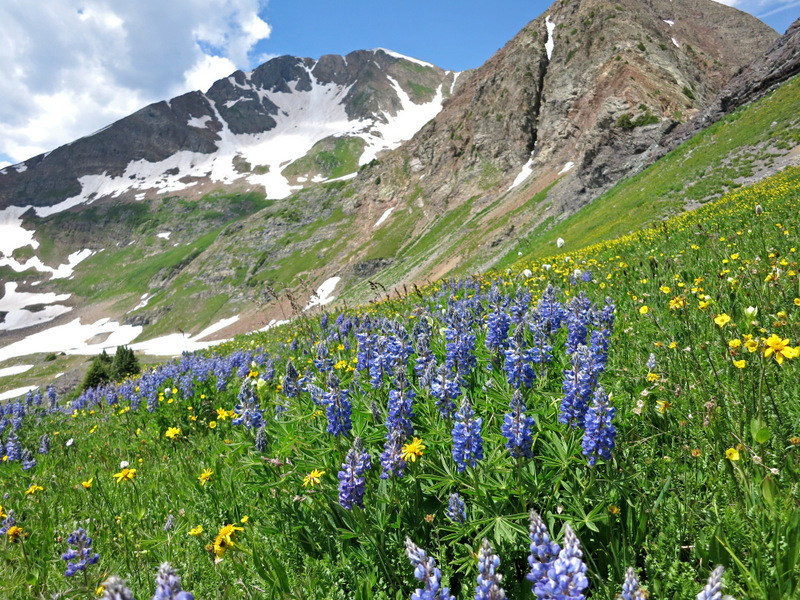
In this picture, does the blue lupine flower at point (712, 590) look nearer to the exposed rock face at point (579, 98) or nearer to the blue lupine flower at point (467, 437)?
the blue lupine flower at point (467, 437)

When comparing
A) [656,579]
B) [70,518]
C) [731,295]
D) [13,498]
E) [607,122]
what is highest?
[607,122]

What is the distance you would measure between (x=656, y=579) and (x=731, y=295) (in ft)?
14.0

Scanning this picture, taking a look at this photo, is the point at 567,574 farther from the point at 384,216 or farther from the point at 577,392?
the point at 384,216

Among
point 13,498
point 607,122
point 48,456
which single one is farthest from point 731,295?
point 607,122

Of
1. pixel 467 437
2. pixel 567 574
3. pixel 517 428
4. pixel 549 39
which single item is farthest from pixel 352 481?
pixel 549 39

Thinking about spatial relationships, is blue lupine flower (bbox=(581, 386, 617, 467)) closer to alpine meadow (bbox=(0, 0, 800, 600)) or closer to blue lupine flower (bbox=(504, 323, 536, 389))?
alpine meadow (bbox=(0, 0, 800, 600))

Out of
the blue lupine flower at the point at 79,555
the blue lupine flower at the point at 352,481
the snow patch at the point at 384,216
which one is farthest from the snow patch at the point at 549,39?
the blue lupine flower at the point at 79,555

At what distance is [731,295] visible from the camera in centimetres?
520

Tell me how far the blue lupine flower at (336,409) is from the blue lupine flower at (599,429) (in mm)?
1941

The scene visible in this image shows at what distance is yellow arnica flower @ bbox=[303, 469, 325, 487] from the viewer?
3207 mm

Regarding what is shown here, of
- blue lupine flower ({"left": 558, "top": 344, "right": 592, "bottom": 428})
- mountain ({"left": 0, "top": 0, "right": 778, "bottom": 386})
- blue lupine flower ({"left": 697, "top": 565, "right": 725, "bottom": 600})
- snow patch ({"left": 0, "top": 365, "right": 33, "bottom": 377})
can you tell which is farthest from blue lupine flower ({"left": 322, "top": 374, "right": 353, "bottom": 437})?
snow patch ({"left": 0, "top": 365, "right": 33, "bottom": 377})

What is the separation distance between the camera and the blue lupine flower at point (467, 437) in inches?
104

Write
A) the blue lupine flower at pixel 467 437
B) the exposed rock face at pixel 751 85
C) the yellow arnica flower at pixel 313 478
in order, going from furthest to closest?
the exposed rock face at pixel 751 85
the yellow arnica flower at pixel 313 478
the blue lupine flower at pixel 467 437

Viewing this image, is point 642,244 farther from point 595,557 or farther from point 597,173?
point 597,173
